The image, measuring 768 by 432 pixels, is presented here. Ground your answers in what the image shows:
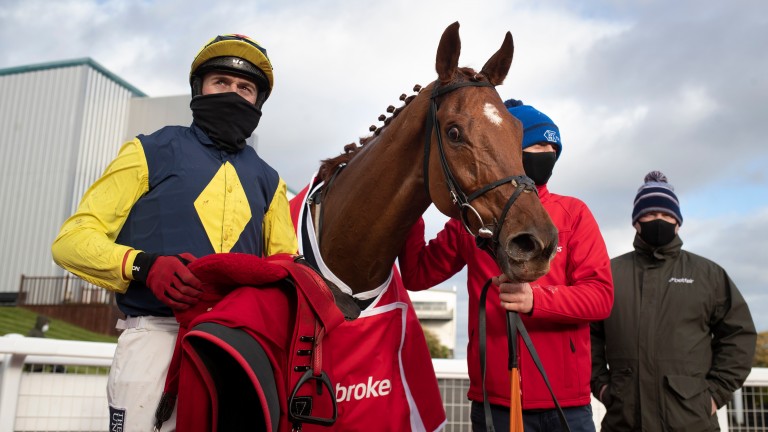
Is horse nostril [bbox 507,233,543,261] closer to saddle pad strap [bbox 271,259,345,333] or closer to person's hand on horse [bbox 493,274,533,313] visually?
person's hand on horse [bbox 493,274,533,313]

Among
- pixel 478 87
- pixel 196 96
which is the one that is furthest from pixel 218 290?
pixel 478 87

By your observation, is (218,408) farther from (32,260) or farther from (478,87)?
(32,260)

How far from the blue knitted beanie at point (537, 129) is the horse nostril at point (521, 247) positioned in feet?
3.22

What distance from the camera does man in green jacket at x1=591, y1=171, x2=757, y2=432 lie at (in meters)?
3.54

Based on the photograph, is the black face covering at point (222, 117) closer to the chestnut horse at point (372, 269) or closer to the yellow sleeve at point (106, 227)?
the yellow sleeve at point (106, 227)

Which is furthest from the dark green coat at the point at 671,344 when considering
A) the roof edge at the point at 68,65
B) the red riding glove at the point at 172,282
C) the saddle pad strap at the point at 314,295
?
the roof edge at the point at 68,65

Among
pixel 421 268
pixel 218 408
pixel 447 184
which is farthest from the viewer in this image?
pixel 421 268

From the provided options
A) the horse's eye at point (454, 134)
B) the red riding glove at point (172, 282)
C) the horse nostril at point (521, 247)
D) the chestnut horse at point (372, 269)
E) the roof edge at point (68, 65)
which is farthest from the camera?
the roof edge at point (68, 65)

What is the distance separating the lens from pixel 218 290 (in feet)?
6.02

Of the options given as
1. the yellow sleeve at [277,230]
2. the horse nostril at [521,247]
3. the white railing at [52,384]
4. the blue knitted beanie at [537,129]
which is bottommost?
the white railing at [52,384]

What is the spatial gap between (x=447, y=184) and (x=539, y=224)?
42 cm

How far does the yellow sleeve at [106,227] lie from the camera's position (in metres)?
1.88

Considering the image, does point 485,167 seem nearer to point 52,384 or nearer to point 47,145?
point 52,384

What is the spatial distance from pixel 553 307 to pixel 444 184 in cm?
67
